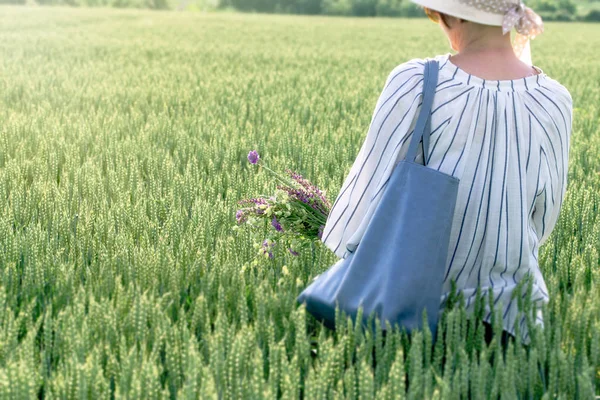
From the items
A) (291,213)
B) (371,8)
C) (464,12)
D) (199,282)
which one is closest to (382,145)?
(464,12)

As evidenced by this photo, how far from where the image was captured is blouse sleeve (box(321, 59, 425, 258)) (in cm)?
185

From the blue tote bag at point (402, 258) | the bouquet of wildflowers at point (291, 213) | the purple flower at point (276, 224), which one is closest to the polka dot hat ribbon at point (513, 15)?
the blue tote bag at point (402, 258)

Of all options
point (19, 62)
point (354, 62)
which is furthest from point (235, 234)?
point (354, 62)

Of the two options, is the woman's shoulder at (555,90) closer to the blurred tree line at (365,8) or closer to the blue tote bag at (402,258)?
the blue tote bag at (402,258)

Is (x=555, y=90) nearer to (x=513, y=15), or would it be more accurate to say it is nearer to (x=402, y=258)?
(x=513, y=15)

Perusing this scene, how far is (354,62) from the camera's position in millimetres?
9898

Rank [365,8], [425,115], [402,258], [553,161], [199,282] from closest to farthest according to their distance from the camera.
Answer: [402,258] → [425,115] → [553,161] → [199,282] → [365,8]

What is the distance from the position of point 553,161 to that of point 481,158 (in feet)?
0.77

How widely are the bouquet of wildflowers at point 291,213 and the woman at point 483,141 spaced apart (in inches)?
16.3

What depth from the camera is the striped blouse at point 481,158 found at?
185 centimetres

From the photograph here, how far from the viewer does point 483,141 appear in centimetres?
186

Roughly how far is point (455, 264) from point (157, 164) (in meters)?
1.92

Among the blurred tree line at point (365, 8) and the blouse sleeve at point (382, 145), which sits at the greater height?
the blouse sleeve at point (382, 145)

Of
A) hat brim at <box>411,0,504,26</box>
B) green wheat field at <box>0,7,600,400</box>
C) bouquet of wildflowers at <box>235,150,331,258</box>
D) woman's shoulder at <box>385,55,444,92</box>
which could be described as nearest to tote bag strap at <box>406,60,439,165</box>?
woman's shoulder at <box>385,55,444,92</box>
